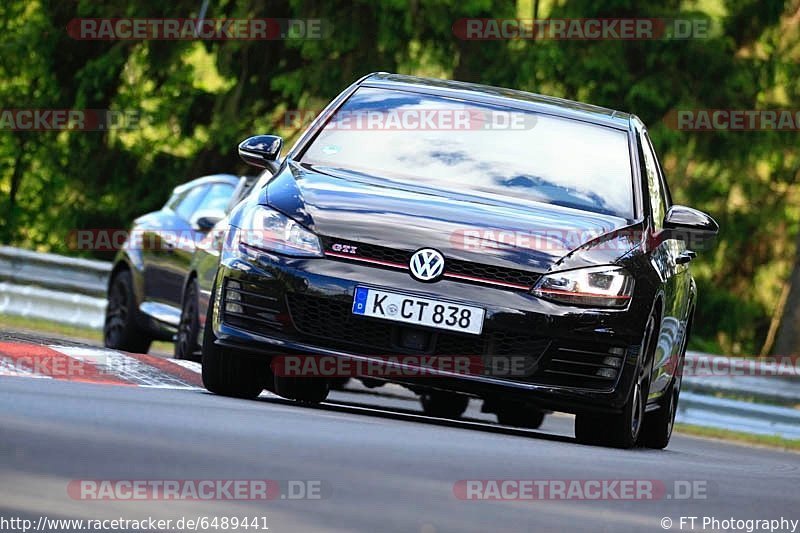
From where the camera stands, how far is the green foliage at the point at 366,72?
25.5m

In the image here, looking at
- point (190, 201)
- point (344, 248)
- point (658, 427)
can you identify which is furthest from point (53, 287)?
point (344, 248)

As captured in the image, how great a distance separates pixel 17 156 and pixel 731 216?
428 inches

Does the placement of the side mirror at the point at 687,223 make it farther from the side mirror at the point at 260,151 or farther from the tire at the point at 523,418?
the tire at the point at 523,418

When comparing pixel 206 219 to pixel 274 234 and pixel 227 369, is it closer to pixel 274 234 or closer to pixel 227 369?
pixel 227 369

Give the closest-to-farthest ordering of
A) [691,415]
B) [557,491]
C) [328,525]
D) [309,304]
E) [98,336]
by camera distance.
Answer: [328,525], [557,491], [309,304], [691,415], [98,336]

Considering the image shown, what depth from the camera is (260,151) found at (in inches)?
382

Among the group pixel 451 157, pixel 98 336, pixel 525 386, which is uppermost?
pixel 451 157

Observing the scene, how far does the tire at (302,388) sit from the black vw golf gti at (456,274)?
2 cm

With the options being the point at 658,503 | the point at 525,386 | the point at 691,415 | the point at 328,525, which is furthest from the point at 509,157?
the point at 691,415

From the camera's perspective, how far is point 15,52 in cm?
2897

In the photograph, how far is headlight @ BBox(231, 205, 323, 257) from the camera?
341 inches

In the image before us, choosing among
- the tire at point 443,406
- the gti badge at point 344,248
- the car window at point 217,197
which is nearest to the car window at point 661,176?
the gti badge at point 344,248

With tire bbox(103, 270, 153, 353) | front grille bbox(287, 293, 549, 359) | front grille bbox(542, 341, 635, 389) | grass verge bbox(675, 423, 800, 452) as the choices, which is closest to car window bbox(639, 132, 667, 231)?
front grille bbox(542, 341, 635, 389)

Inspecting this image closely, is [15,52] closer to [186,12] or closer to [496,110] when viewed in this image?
[186,12]
